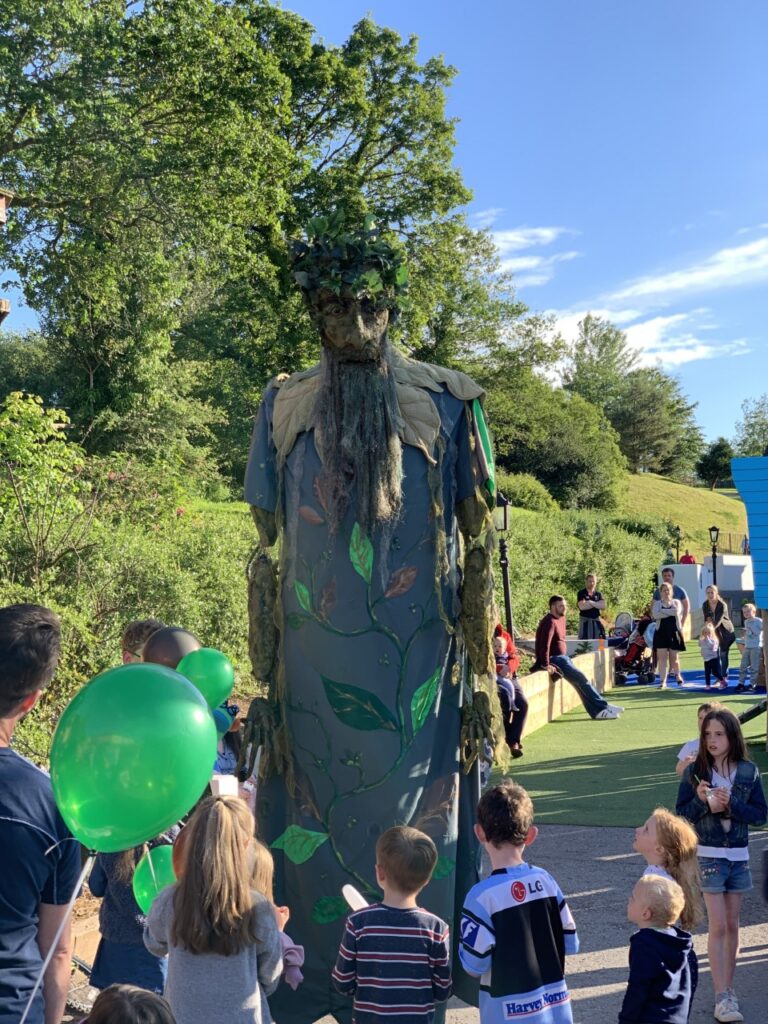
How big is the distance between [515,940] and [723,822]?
1536mm

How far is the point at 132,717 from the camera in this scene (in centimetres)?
242

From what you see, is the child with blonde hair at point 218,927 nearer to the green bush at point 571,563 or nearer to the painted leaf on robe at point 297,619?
the painted leaf on robe at point 297,619

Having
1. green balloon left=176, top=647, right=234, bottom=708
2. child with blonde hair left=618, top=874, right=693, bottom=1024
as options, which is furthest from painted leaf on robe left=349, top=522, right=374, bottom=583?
child with blonde hair left=618, top=874, right=693, bottom=1024

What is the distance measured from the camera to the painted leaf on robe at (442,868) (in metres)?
3.72

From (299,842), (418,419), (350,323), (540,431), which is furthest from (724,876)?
(540,431)

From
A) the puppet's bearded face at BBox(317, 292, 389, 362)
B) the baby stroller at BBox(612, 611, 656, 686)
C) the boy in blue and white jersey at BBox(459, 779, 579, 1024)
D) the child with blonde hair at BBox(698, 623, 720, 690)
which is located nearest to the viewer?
the boy in blue and white jersey at BBox(459, 779, 579, 1024)

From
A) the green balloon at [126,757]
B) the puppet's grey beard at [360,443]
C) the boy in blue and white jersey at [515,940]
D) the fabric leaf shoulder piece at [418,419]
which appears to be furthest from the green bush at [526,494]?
the green balloon at [126,757]

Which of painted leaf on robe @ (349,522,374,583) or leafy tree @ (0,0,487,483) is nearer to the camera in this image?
painted leaf on robe @ (349,522,374,583)

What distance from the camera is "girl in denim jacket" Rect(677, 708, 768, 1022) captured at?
4.17 m

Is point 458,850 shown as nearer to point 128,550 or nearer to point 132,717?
point 132,717

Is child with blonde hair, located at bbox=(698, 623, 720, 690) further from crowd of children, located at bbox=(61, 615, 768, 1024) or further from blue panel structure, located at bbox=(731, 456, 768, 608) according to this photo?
crowd of children, located at bbox=(61, 615, 768, 1024)

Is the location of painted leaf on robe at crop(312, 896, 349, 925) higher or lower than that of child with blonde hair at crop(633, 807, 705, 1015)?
lower

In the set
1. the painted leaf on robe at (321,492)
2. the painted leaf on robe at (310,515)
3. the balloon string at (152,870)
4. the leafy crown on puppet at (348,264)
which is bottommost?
the balloon string at (152,870)

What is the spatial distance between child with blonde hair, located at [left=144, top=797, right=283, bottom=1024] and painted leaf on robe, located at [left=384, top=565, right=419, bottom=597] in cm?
122
